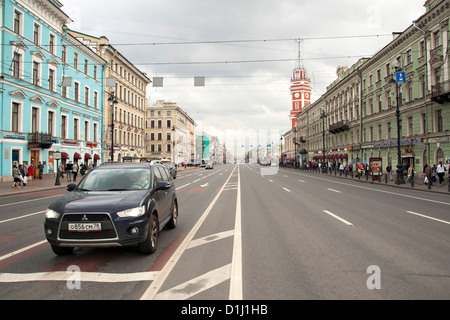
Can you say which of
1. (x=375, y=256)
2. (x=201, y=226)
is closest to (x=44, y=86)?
(x=201, y=226)

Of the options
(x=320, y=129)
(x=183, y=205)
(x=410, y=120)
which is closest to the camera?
(x=183, y=205)

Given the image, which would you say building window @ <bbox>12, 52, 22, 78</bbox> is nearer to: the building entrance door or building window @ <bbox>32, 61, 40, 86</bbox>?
building window @ <bbox>32, 61, 40, 86</bbox>

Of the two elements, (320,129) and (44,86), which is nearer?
(44,86)

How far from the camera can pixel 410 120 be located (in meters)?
32.5

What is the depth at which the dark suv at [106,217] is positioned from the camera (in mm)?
4961

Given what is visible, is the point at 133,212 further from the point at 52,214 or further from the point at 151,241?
the point at 52,214

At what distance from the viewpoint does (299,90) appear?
101 meters

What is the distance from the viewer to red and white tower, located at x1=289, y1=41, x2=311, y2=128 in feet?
331

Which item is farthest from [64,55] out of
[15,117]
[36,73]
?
[15,117]

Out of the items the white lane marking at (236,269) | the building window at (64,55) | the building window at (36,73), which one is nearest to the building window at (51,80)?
the building window at (36,73)

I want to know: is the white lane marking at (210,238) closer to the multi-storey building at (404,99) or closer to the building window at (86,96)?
the multi-storey building at (404,99)

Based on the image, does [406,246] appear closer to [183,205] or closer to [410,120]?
[183,205]

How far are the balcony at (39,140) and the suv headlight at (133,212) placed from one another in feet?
90.2

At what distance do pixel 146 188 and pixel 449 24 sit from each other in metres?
29.4
